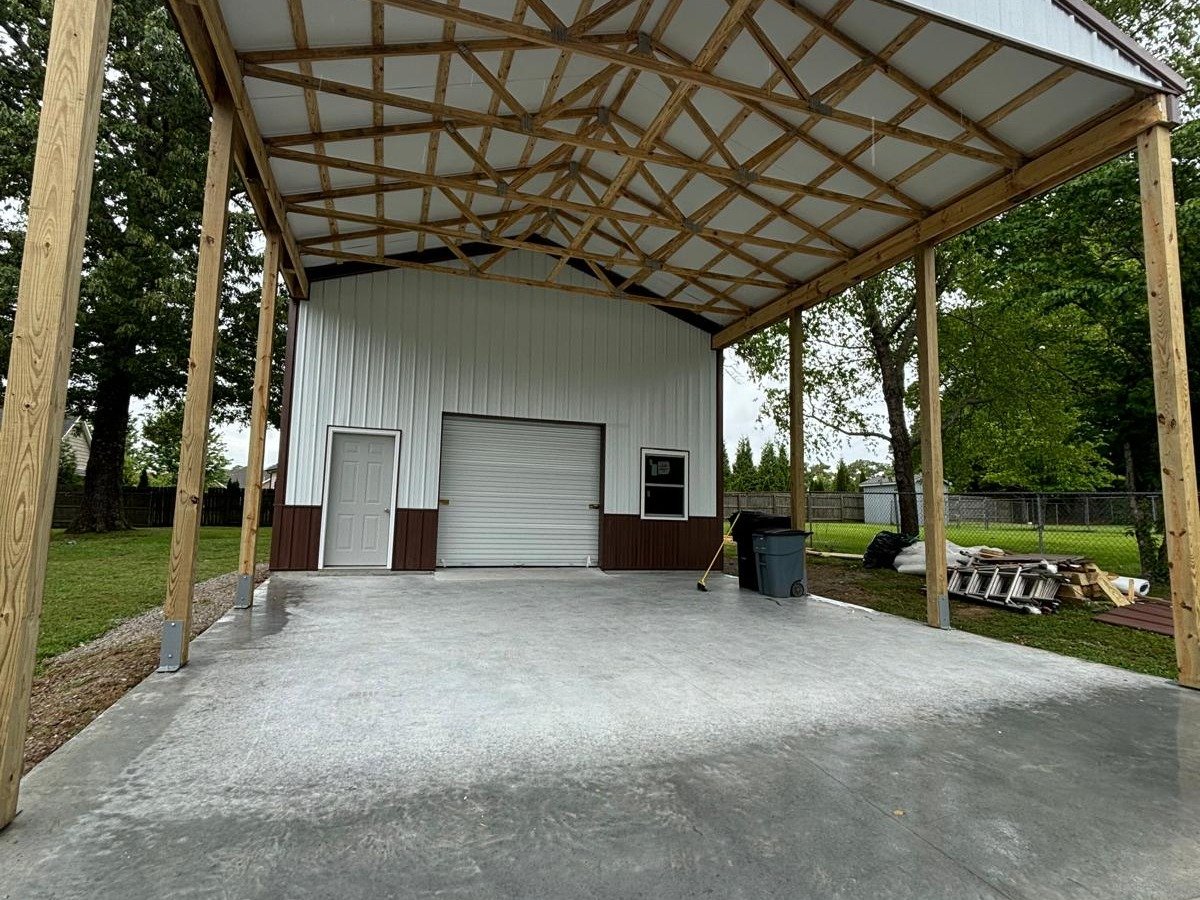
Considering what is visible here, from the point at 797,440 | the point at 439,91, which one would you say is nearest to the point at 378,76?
the point at 439,91

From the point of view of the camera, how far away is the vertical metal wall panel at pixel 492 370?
818 centimetres

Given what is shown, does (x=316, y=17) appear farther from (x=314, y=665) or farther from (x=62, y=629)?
(x=62, y=629)

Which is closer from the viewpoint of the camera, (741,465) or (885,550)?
(885,550)

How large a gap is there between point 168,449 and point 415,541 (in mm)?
22759

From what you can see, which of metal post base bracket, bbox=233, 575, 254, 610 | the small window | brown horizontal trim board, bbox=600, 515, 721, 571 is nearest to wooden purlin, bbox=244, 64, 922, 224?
metal post base bracket, bbox=233, 575, 254, 610

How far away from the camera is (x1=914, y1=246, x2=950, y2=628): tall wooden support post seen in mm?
5539

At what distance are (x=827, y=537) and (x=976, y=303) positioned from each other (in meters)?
7.54

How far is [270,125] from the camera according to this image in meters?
5.19

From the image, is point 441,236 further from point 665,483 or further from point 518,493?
point 665,483

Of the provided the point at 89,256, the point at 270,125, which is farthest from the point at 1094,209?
the point at 89,256

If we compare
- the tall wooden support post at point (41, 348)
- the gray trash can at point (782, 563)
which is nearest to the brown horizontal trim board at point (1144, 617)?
the gray trash can at point (782, 563)

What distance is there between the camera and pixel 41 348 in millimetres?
2018

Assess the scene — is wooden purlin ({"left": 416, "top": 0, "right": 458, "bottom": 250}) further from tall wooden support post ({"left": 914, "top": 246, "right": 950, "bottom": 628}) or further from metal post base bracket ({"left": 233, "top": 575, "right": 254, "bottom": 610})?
tall wooden support post ({"left": 914, "top": 246, "right": 950, "bottom": 628})

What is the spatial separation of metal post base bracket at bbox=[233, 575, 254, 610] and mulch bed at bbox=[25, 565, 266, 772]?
0.54 ft
